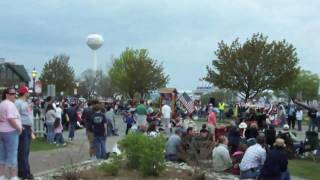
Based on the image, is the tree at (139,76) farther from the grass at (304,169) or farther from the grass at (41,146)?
the grass at (304,169)

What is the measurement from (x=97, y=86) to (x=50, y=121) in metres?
77.5

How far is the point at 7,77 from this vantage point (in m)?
90.8

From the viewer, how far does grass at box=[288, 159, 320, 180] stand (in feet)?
53.9

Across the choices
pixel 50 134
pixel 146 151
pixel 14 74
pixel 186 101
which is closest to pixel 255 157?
pixel 146 151

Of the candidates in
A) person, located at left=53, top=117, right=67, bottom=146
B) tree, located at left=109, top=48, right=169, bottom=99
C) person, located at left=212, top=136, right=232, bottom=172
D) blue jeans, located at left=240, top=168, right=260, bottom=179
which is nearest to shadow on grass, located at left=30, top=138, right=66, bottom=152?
person, located at left=53, top=117, right=67, bottom=146

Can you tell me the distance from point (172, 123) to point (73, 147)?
9.66 m

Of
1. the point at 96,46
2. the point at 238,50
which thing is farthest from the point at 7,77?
the point at 238,50

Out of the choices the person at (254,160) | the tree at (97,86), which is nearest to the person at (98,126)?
the person at (254,160)

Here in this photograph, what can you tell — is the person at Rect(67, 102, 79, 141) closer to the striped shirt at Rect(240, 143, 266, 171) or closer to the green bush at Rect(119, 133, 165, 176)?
the green bush at Rect(119, 133, 165, 176)

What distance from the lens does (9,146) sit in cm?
1093

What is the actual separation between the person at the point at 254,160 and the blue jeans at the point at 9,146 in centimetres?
565

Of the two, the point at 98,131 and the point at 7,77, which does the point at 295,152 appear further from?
the point at 7,77

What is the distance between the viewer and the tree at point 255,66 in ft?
180

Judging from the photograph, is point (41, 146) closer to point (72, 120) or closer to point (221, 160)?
point (72, 120)
